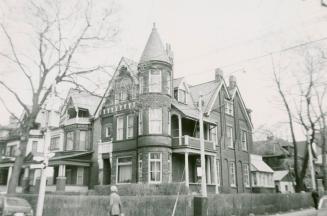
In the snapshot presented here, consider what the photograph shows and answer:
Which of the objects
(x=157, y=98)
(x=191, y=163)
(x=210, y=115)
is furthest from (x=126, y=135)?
(x=210, y=115)

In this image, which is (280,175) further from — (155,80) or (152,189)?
(152,189)

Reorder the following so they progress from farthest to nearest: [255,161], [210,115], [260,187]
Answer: [255,161], [260,187], [210,115]

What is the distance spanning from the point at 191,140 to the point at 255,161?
15414mm

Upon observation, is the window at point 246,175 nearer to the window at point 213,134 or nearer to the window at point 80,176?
the window at point 213,134

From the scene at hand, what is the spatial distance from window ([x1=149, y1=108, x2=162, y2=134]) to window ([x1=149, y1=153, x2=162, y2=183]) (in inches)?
77.4

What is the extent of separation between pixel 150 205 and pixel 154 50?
1530cm

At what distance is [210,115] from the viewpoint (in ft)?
110

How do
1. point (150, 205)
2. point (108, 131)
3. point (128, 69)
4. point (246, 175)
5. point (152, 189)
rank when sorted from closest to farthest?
point (150, 205) → point (152, 189) → point (128, 69) → point (108, 131) → point (246, 175)

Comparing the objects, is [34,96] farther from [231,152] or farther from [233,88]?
[233,88]

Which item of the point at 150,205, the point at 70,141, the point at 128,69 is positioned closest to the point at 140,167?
the point at 128,69

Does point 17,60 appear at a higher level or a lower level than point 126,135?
higher

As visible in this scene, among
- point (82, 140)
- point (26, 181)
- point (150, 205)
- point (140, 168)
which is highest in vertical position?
point (82, 140)

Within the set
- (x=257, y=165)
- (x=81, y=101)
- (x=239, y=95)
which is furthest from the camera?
(x=257, y=165)

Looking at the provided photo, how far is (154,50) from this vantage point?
95.3 feet
